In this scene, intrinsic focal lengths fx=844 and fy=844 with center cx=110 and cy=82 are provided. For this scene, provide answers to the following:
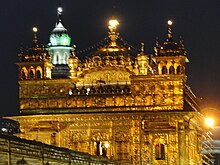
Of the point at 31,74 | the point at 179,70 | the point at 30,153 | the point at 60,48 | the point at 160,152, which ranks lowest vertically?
the point at 30,153

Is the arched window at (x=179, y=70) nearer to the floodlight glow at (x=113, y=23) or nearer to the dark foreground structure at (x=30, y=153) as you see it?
the floodlight glow at (x=113, y=23)

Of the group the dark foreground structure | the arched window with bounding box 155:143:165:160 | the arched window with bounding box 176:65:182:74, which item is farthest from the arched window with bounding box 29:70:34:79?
the dark foreground structure

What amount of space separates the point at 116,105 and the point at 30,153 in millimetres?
21692

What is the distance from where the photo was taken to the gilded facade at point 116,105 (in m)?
37.4

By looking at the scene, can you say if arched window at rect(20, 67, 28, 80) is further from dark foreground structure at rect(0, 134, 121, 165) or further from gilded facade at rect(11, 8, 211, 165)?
dark foreground structure at rect(0, 134, 121, 165)

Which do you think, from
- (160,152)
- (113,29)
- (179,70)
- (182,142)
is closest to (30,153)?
(182,142)

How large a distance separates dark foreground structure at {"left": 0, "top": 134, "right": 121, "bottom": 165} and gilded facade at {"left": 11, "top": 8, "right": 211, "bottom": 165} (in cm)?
1652

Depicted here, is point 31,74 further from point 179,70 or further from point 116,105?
point 179,70

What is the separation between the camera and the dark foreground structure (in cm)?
1515

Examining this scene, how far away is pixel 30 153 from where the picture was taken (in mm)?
16609

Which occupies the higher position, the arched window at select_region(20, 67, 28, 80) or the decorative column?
the arched window at select_region(20, 67, 28, 80)

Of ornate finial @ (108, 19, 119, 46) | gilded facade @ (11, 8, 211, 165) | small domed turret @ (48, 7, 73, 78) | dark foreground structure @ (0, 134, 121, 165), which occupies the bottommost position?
dark foreground structure @ (0, 134, 121, 165)

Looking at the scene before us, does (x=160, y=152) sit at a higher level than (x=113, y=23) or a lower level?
lower

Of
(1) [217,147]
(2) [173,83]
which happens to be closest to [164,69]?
(2) [173,83]
